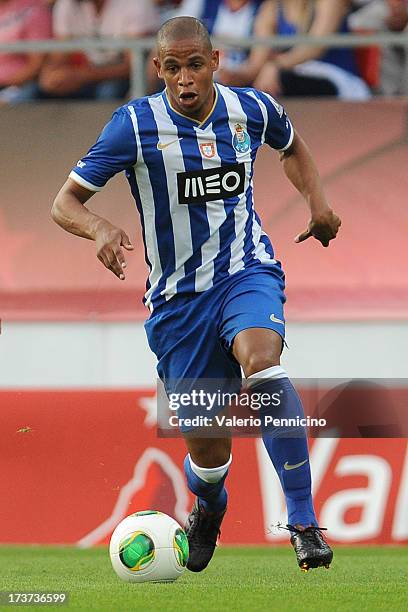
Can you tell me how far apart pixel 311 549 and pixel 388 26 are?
5.32 meters

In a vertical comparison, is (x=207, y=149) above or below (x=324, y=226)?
above

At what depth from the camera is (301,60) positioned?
8406 millimetres

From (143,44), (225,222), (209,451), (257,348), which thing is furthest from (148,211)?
(143,44)

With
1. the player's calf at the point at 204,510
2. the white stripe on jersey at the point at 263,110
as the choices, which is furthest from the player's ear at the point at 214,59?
the player's calf at the point at 204,510

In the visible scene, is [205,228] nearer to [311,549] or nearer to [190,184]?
[190,184]

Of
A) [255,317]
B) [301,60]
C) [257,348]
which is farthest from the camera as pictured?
[301,60]

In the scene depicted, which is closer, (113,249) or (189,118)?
(113,249)

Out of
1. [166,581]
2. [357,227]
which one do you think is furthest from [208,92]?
[357,227]

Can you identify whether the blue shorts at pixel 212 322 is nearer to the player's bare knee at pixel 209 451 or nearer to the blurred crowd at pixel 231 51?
the player's bare knee at pixel 209 451

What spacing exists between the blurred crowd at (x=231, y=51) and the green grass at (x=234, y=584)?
3.61 metres

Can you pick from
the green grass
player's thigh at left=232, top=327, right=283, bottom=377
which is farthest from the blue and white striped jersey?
the green grass

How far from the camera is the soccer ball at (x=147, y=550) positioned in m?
4.16

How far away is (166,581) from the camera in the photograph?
429 cm

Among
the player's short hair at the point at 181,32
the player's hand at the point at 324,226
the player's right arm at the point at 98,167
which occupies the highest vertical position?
the player's short hair at the point at 181,32
